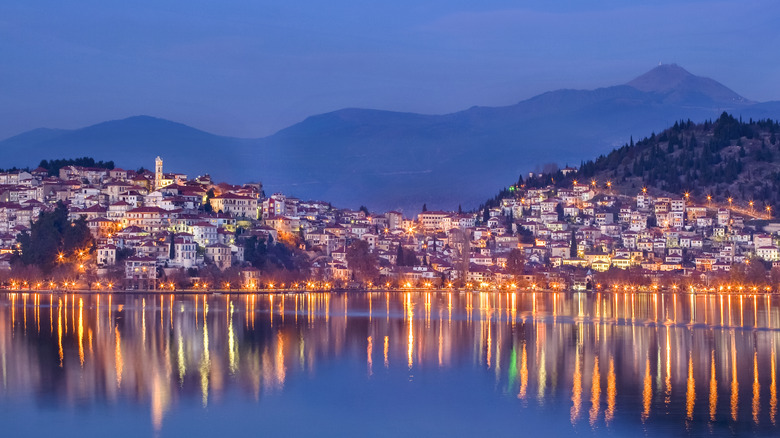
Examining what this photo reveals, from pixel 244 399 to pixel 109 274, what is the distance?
1530 inches

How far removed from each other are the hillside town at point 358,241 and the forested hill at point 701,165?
2892 mm

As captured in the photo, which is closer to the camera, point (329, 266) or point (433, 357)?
point (433, 357)

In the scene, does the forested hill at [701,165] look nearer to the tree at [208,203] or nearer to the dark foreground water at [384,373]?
the tree at [208,203]

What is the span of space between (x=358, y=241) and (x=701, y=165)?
112 feet

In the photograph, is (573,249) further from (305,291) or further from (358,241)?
(305,291)

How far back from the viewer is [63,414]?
65.6 ft

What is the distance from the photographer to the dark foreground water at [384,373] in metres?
19.4

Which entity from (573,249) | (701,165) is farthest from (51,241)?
(701,165)

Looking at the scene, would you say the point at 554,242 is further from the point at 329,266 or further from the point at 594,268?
the point at 329,266

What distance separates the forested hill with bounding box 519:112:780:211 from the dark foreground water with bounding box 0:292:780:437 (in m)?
47.7

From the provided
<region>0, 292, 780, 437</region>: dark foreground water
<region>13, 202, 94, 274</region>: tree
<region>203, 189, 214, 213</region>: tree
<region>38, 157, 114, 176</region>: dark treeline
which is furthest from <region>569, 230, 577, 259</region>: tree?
<region>38, 157, 114, 176</region>: dark treeline

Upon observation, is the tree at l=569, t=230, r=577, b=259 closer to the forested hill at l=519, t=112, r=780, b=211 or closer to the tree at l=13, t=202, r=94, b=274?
the forested hill at l=519, t=112, r=780, b=211

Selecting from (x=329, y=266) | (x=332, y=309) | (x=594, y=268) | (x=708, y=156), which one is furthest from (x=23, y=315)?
(x=708, y=156)

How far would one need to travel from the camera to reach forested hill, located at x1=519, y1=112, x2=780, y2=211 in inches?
3492
